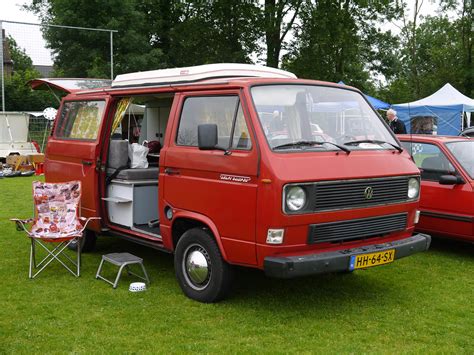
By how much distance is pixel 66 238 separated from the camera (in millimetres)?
6285

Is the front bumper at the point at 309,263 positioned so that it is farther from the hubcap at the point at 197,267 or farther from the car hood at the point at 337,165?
the hubcap at the point at 197,267

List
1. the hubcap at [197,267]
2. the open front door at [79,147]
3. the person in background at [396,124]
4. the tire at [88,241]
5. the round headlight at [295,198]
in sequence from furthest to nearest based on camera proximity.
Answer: the person in background at [396,124], the tire at [88,241], the open front door at [79,147], the hubcap at [197,267], the round headlight at [295,198]

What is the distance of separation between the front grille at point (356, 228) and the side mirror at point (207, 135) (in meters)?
1.19

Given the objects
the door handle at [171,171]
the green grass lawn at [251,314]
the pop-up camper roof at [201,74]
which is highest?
the pop-up camper roof at [201,74]

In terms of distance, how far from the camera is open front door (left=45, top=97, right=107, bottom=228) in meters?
6.93

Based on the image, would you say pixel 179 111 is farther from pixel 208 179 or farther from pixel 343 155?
pixel 343 155

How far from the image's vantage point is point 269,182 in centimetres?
467

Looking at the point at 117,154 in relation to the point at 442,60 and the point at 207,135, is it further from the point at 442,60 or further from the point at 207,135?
the point at 442,60

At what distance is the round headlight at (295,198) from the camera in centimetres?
468

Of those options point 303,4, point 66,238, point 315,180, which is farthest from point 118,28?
point 315,180

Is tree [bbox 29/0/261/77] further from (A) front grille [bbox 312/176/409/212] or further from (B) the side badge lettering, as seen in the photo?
(A) front grille [bbox 312/176/409/212]

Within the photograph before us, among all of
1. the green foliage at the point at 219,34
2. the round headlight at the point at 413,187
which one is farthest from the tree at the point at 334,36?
the round headlight at the point at 413,187

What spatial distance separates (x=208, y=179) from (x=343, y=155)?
1.28 meters

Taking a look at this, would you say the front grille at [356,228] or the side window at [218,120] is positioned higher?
the side window at [218,120]
